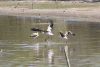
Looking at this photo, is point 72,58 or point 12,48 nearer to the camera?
point 72,58

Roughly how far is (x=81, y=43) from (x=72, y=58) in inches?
226

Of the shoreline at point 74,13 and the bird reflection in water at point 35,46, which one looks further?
the shoreline at point 74,13

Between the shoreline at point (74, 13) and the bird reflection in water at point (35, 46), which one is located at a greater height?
the bird reflection in water at point (35, 46)

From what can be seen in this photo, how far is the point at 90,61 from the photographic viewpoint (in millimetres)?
14719

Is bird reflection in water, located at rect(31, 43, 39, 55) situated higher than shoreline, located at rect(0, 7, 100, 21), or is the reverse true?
bird reflection in water, located at rect(31, 43, 39, 55)

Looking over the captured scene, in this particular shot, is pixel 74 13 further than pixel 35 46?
Yes

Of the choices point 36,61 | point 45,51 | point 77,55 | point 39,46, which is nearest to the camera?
point 36,61

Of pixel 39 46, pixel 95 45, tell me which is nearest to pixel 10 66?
pixel 39 46

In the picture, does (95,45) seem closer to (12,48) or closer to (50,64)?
(12,48)

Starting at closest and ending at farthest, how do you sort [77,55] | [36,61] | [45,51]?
[36,61] → [77,55] → [45,51]

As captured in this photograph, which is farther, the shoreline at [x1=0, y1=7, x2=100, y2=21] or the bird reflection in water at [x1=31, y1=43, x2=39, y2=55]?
the shoreline at [x1=0, y1=7, x2=100, y2=21]

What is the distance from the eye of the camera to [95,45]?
20031mm

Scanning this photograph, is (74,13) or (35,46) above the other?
(35,46)

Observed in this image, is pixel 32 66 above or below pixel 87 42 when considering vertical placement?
above
